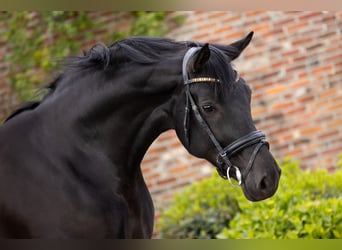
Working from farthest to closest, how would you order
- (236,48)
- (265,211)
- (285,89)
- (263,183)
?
(285,89) < (265,211) < (236,48) < (263,183)

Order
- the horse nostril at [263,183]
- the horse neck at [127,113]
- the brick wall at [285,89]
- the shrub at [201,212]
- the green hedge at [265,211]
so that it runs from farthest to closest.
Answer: the brick wall at [285,89] → the shrub at [201,212] → the green hedge at [265,211] → the horse neck at [127,113] → the horse nostril at [263,183]

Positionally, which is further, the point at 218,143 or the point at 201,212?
the point at 201,212

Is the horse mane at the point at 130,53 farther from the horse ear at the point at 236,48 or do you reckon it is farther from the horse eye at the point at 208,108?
the horse eye at the point at 208,108

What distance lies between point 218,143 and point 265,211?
1780 mm

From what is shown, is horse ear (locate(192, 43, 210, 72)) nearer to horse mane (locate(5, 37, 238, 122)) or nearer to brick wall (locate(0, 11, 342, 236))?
horse mane (locate(5, 37, 238, 122))

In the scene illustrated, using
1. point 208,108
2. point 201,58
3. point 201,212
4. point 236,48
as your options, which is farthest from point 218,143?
point 201,212

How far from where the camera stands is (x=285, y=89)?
20.8 ft

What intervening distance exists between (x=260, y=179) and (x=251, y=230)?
1.69 meters

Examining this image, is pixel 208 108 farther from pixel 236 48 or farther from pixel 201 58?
pixel 236 48

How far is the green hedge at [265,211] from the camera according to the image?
454 cm

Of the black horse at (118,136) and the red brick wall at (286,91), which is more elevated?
the black horse at (118,136)

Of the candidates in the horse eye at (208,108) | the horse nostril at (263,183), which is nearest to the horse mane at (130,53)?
the horse eye at (208,108)

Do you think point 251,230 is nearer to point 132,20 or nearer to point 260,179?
point 260,179

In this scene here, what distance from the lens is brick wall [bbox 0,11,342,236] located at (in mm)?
6309
